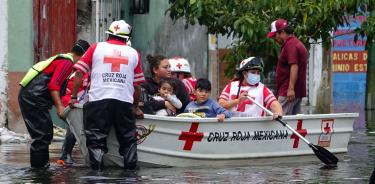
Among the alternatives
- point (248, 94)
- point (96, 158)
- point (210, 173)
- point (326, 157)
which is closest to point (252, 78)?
point (248, 94)

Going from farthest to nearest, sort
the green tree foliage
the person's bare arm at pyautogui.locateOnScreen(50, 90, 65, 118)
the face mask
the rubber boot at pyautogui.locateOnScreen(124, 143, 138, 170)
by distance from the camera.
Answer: the green tree foliage
the face mask
the person's bare arm at pyautogui.locateOnScreen(50, 90, 65, 118)
the rubber boot at pyautogui.locateOnScreen(124, 143, 138, 170)

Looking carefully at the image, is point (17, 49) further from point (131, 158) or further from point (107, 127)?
point (131, 158)

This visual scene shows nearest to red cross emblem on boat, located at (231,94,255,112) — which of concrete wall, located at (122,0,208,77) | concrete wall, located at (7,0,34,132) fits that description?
concrete wall, located at (7,0,34,132)

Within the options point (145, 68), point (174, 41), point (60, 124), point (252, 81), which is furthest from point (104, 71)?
point (174, 41)

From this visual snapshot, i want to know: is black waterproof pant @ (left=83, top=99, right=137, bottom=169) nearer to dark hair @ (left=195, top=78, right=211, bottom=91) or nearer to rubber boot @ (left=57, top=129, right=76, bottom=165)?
dark hair @ (left=195, top=78, right=211, bottom=91)

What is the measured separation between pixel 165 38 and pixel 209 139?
48.0ft

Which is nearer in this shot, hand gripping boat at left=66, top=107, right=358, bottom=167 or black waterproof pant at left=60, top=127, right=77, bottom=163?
hand gripping boat at left=66, top=107, right=358, bottom=167

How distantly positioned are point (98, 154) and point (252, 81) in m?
2.28

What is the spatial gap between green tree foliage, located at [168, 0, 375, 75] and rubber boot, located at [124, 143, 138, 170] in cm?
645

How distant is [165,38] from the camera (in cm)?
2825

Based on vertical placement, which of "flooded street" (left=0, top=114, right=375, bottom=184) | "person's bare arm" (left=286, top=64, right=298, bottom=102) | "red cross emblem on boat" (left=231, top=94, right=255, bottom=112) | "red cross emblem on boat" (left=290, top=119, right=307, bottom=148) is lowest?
"flooded street" (left=0, top=114, right=375, bottom=184)

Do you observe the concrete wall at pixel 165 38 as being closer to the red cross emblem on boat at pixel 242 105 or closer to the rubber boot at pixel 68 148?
the rubber boot at pixel 68 148

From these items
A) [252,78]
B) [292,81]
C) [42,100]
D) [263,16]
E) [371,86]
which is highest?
[263,16]

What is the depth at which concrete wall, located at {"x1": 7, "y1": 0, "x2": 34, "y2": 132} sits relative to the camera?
729 inches
